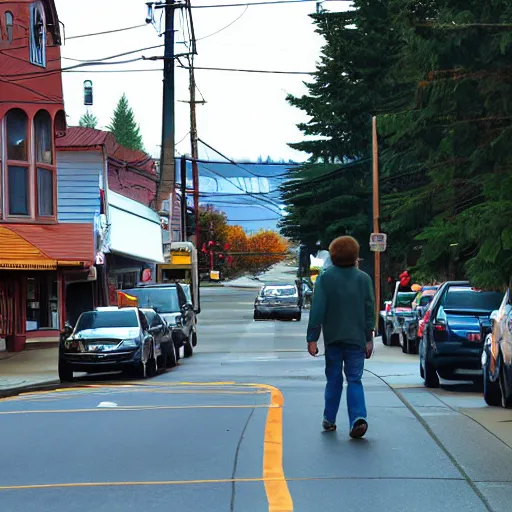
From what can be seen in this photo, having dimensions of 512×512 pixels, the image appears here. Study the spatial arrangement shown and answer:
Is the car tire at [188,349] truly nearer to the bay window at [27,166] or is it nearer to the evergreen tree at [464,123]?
the bay window at [27,166]

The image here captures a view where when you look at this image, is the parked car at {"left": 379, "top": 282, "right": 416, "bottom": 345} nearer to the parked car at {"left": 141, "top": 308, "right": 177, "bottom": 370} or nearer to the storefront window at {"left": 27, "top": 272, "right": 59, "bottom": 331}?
the parked car at {"left": 141, "top": 308, "right": 177, "bottom": 370}

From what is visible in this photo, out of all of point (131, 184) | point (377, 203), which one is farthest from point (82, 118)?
point (377, 203)

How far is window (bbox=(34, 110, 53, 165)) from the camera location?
29.4 meters

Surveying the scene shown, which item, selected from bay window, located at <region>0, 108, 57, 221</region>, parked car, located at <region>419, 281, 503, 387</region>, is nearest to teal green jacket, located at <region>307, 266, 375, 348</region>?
parked car, located at <region>419, 281, 503, 387</region>

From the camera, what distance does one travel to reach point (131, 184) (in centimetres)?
5162

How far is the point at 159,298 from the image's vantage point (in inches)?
1201

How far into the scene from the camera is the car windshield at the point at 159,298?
1185 inches

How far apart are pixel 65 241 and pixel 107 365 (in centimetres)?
955

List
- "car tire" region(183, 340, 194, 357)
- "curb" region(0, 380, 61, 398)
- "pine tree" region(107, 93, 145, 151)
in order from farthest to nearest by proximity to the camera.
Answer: "pine tree" region(107, 93, 145, 151) → "car tire" region(183, 340, 194, 357) → "curb" region(0, 380, 61, 398)

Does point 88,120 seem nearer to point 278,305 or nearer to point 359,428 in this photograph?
point 278,305

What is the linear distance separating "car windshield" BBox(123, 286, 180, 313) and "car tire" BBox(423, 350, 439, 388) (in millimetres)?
14313

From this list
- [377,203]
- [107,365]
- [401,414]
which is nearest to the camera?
[401,414]

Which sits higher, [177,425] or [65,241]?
[65,241]

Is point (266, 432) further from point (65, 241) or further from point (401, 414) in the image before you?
point (65, 241)
